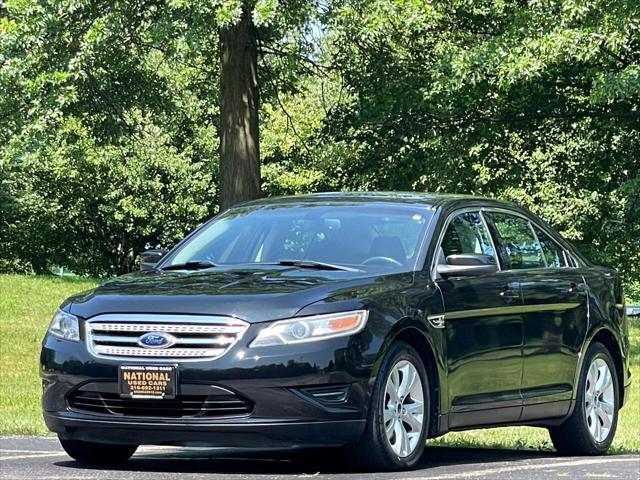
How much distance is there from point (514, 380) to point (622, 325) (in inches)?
74.4

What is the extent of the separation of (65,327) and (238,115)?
13636 millimetres

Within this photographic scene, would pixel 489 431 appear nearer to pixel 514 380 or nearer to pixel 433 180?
pixel 514 380

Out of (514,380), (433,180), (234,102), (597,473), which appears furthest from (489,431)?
(433,180)

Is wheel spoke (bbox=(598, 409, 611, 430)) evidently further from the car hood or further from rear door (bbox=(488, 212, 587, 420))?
the car hood

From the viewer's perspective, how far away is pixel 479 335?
870cm

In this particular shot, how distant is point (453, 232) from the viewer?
29.7ft

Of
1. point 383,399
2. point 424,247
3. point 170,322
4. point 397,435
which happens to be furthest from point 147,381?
point 424,247

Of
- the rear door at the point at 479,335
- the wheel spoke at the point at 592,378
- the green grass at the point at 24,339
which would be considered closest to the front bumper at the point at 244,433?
the rear door at the point at 479,335

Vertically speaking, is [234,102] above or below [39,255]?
above

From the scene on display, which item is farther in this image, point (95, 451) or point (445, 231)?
point (445, 231)

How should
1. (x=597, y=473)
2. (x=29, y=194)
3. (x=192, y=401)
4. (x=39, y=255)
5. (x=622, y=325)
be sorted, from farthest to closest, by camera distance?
(x=39, y=255) → (x=29, y=194) → (x=622, y=325) → (x=597, y=473) → (x=192, y=401)

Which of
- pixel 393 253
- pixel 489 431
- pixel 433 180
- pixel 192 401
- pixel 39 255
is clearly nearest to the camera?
pixel 192 401

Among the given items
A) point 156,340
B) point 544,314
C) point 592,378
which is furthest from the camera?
point 592,378

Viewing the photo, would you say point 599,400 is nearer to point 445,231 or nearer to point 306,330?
point 445,231
